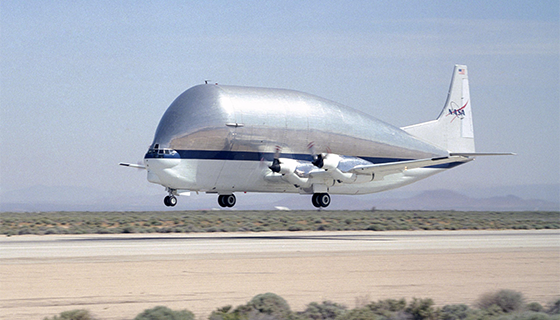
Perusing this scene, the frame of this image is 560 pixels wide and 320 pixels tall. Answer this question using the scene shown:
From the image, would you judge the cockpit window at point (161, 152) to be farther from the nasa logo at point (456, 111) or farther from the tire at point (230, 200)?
the nasa logo at point (456, 111)

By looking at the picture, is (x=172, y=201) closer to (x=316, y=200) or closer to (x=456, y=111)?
(x=316, y=200)

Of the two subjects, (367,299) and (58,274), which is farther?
(58,274)

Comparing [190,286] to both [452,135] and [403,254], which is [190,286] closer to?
[403,254]

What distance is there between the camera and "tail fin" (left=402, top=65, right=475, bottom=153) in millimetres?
53787

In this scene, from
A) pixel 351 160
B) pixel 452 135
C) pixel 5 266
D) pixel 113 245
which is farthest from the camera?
pixel 452 135

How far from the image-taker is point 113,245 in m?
29.9

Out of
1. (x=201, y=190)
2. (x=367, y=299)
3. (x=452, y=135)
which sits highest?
(x=452, y=135)

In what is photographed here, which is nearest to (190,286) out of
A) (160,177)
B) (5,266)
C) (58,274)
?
→ (58,274)

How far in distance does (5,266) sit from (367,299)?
1196cm

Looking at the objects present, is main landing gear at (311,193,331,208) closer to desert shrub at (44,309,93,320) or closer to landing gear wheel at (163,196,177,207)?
landing gear wheel at (163,196,177,207)

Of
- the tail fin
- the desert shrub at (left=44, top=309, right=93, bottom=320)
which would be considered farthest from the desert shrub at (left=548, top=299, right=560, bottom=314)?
the tail fin

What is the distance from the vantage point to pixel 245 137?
4150 cm

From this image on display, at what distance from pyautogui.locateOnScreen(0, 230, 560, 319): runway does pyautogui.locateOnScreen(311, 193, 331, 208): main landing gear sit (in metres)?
12.3

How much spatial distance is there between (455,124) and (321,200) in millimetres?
17079
